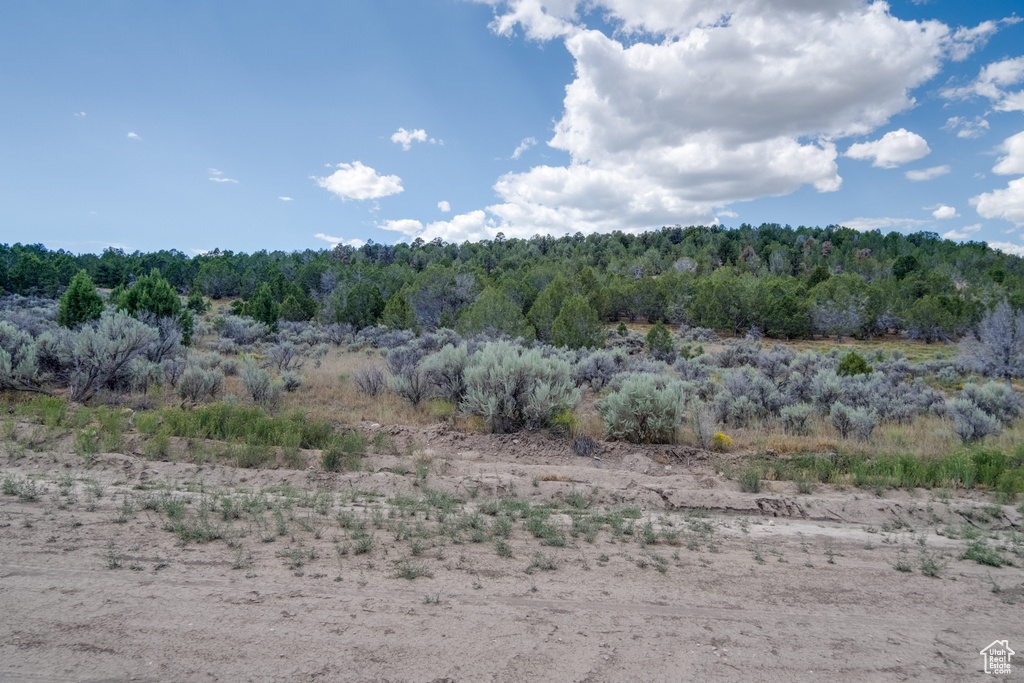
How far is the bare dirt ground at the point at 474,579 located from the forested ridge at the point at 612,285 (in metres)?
16.5

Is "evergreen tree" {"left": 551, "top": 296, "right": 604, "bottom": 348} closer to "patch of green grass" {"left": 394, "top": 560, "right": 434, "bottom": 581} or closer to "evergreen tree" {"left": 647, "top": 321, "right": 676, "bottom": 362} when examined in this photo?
"evergreen tree" {"left": 647, "top": 321, "right": 676, "bottom": 362}

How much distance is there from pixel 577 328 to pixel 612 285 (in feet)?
106

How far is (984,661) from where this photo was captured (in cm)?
330

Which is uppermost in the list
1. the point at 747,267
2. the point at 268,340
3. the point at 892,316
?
the point at 747,267

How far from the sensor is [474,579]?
408cm

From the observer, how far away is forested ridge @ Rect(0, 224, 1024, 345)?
32.6 m

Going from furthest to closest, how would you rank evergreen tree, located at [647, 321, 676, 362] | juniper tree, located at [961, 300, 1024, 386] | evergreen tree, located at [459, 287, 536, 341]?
evergreen tree, located at [647, 321, 676, 362] < evergreen tree, located at [459, 287, 536, 341] < juniper tree, located at [961, 300, 1024, 386]

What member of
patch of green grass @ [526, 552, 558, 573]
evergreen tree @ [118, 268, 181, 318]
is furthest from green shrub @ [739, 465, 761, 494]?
evergreen tree @ [118, 268, 181, 318]

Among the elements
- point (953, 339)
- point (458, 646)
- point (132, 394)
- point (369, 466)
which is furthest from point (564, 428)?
point (953, 339)

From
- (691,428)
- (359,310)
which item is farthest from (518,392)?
(359,310)

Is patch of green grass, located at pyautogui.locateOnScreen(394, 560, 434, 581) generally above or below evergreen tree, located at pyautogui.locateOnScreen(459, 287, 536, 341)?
below

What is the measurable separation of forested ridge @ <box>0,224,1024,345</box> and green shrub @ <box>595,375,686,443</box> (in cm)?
1298

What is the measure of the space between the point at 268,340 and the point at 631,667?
2622 centimetres

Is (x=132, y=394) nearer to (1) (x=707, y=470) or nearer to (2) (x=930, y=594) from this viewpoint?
(1) (x=707, y=470)
